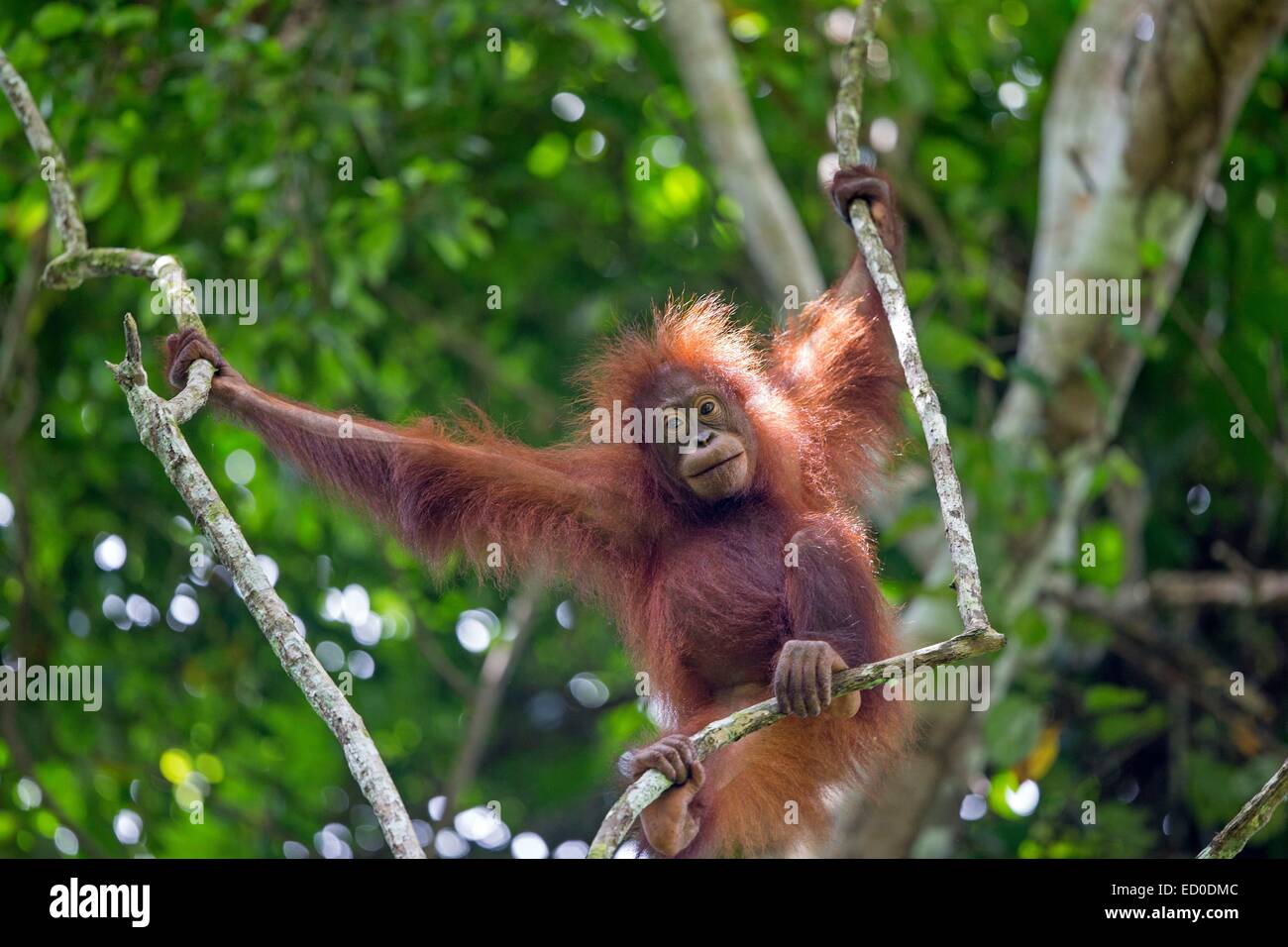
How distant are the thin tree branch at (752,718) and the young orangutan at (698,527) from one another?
110cm

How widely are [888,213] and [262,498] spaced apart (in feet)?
17.2

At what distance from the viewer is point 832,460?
6359 mm

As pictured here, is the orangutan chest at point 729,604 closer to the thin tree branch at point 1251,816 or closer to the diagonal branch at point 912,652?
the diagonal branch at point 912,652

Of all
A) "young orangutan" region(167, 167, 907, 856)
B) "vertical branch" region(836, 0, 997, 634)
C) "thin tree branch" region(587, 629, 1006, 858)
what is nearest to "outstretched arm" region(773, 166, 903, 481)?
"young orangutan" region(167, 167, 907, 856)

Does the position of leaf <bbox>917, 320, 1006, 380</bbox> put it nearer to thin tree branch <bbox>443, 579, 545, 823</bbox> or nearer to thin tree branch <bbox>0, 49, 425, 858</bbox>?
thin tree branch <bbox>443, 579, 545, 823</bbox>

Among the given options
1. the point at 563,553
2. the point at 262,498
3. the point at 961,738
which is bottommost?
the point at 961,738

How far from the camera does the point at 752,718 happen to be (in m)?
4.26

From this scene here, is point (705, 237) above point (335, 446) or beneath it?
above

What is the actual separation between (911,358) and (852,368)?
1.86 meters

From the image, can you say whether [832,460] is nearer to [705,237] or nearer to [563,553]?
[563,553]

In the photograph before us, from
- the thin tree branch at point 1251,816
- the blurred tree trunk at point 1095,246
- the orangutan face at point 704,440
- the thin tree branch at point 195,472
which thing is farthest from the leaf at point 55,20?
the thin tree branch at point 1251,816
